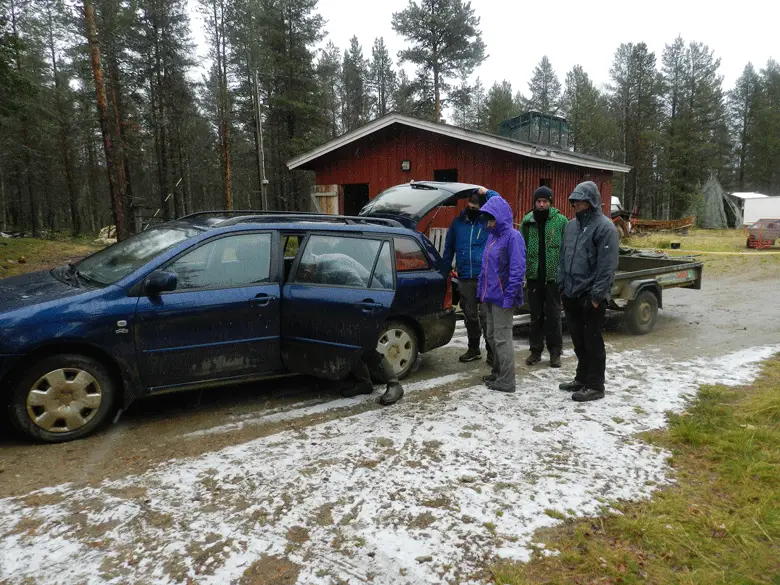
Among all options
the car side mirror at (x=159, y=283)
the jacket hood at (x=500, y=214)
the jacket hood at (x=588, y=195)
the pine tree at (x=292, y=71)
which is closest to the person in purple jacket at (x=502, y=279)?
the jacket hood at (x=500, y=214)

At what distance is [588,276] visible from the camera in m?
4.69

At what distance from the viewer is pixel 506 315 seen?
4.92 meters

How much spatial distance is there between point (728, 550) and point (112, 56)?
3076 cm

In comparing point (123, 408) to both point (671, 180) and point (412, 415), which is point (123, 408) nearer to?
point (412, 415)

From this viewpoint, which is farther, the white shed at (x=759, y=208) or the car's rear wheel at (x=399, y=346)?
the white shed at (x=759, y=208)

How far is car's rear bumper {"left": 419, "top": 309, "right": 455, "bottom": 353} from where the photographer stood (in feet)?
17.9

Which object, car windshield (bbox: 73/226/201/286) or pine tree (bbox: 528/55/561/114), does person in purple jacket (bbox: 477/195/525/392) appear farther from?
pine tree (bbox: 528/55/561/114)

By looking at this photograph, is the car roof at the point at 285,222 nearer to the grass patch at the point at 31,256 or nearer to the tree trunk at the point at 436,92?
the grass patch at the point at 31,256

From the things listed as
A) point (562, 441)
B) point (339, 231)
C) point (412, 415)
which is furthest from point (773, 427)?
point (339, 231)

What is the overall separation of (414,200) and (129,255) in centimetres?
362

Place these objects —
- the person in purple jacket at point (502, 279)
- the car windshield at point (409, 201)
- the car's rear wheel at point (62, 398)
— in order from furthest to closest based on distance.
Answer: the car windshield at point (409, 201) < the person in purple jacket at point (502, 279) < the car's rear wheel at point (62, 398)

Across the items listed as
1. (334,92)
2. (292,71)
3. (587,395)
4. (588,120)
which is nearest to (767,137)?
(588,120)

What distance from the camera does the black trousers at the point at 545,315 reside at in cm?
581

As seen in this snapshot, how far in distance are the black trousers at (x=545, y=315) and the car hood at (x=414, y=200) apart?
1.53 m
